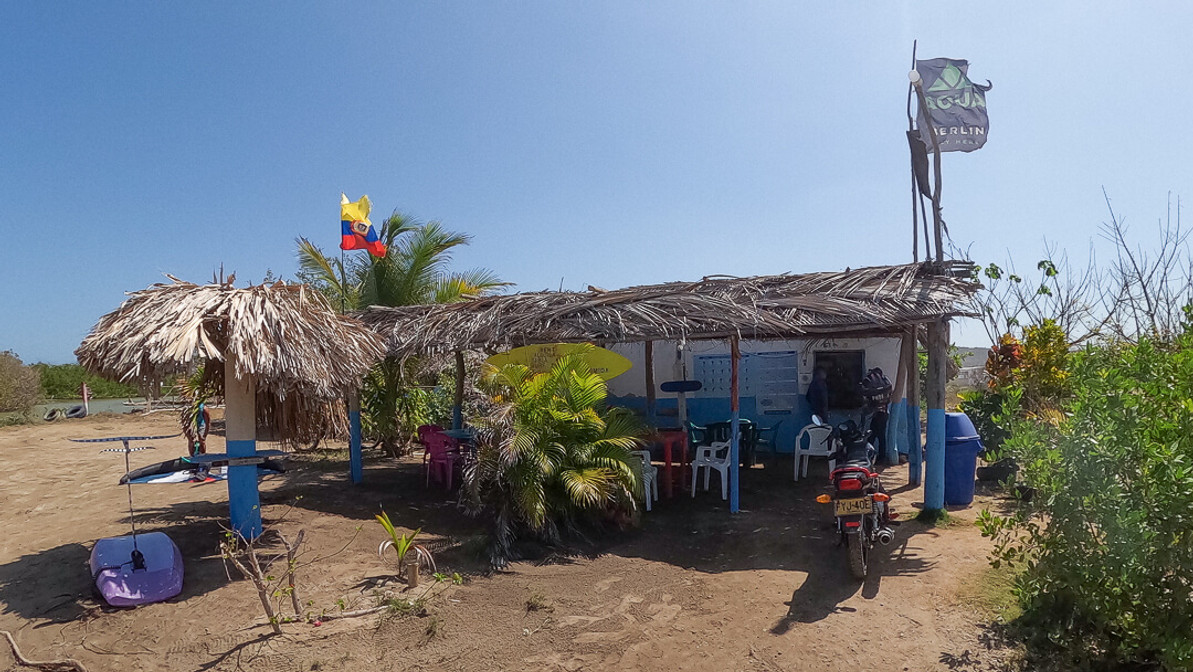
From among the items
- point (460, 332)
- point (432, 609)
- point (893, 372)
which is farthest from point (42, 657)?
point (893, 372)

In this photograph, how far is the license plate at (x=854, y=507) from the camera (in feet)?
17.7

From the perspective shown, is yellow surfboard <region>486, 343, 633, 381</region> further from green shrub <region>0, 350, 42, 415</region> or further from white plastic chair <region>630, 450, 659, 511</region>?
green shrub <region>0, 350, 42, 415</region>

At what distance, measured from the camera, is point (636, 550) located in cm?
668

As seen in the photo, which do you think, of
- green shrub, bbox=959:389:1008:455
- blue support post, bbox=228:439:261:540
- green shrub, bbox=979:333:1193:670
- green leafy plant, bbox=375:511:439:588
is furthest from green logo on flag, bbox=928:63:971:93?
blue support post, bbox=228:439:261:540

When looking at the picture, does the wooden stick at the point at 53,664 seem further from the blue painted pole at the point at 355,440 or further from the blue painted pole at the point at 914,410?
the blue painted pole at the point at 914,410

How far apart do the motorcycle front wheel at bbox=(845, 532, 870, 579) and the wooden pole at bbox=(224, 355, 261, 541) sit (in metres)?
5.43

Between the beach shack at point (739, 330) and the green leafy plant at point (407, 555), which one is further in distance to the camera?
the beach shack at point (739, 330)

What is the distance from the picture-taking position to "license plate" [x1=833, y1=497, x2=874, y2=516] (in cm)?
539

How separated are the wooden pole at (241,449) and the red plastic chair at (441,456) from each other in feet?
9.70

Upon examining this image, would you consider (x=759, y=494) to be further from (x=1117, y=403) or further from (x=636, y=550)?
(x=1117, y=403)

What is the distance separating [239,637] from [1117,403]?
557 centimetres

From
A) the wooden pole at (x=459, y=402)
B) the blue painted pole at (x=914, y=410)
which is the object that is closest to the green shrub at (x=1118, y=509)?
the blue painted pole at (x=914, y=410)

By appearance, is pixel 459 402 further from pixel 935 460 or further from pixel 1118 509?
pixel 1118 509

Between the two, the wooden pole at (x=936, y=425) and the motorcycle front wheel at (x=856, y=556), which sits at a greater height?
the wooden pole at (x=936, y=425)
